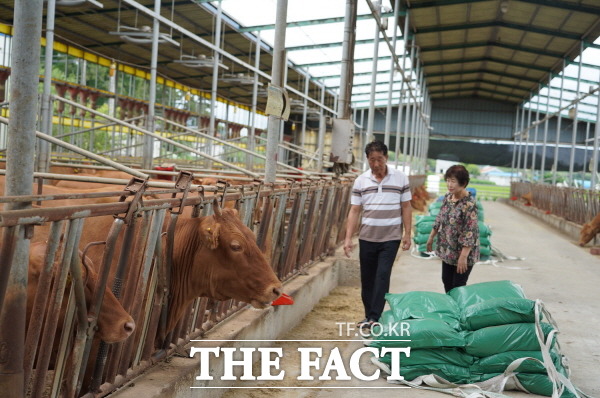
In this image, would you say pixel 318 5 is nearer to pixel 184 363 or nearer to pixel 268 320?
pixel 268 320

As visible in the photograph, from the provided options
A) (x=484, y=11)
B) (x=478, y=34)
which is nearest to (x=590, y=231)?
(x=484, y=11)

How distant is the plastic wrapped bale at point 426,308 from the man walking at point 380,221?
18.3 inches

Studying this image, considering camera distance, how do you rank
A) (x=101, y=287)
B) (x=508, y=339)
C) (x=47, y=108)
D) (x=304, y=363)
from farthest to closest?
(x=47, y=108), (x=304, y=363), (x=508, y=339), (x=101, y=287)

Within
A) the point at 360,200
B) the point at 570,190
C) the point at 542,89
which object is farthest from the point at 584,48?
the point at 360,200

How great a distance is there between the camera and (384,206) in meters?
6.36

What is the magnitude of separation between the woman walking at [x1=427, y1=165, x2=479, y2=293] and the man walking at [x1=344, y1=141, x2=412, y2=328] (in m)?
0.37

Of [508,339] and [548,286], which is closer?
[508,339]

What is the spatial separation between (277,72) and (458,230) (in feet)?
7.67

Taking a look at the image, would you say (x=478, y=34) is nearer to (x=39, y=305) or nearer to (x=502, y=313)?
(x=502, y=313)

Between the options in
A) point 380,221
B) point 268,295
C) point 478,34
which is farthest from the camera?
point 478,34

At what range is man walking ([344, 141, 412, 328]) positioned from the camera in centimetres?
628

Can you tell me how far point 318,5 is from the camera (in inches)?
778

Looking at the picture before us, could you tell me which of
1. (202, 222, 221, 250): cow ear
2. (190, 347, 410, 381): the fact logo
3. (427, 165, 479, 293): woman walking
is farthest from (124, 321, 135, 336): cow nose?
(427, 165, 479, 293): woman walking

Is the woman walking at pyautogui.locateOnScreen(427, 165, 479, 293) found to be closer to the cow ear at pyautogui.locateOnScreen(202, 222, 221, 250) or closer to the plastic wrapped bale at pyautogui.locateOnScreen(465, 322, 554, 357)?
the plastic wrapped bale at pyautogui.locateOnScreen(465, 322, 554, 357)
